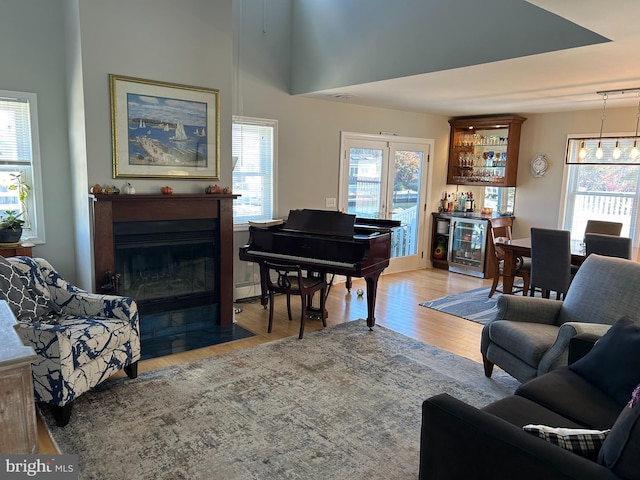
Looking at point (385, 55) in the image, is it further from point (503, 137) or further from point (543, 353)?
point (503, 137)

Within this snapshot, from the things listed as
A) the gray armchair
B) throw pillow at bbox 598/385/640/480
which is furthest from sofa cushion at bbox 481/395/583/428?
the gray armchair

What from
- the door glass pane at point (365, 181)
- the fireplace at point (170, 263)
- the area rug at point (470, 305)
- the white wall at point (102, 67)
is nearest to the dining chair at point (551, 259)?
the area rug at point (470, 305)

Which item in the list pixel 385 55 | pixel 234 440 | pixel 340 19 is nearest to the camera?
pixel 234 440

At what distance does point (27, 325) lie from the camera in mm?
2834

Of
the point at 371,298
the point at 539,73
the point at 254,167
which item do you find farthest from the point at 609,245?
the point at 254,167

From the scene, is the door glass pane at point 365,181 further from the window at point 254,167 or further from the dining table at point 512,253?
the dining table at point 512,253

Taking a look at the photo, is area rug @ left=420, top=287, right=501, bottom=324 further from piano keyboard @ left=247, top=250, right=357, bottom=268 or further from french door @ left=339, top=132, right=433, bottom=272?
piano keyboard @ left=247, top=250, right=357, bottom=268

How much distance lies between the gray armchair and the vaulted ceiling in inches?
58.5

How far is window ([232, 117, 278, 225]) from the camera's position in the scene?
5305mm

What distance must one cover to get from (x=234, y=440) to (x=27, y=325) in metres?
1.45

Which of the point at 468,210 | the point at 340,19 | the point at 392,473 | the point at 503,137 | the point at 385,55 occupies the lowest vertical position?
the point at 392,473

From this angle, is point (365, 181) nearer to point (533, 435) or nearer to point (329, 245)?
point (329, 245)

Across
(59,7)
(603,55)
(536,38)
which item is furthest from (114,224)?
(603,55)

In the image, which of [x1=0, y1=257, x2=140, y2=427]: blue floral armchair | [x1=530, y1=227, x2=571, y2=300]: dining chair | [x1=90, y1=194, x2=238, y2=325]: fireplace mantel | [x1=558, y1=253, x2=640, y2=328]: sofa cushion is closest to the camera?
[x1=0, y1=257, x2=140, y2=427]: blue floral armchair
